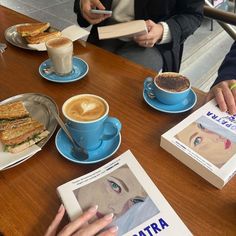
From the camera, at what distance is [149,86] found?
0.75 m

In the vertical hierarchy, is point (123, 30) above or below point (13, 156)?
above

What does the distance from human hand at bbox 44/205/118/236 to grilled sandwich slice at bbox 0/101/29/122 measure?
0.27 metres

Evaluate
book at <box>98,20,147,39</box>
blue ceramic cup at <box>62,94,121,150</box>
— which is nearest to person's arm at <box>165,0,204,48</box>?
book at <box>98,20,147,39</box>

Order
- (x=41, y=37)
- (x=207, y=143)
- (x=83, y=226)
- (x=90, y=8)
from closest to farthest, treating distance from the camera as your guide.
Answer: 1. (x=83, y=226)
2. (x=207, y=143)
3. (x=41, y=37)
4. (x=90, y=8)

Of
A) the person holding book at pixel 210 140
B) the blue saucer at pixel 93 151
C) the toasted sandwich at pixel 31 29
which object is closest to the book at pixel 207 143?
the person holding book at pixel 210 140

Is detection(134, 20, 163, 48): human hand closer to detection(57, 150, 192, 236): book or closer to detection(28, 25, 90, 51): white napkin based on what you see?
detection(28, 25, 90, 51): white napkin

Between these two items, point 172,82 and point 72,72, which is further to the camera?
point 72,72

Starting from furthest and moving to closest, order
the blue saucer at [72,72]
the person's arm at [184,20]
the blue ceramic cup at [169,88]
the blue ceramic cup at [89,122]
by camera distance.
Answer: the person's arm at [184,20]
the blue saucer at [72,72]
the blue ceramic cup at [169,88]
the blue ceramic cup at [89,122]

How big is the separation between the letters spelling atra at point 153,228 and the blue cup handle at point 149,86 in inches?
13.6

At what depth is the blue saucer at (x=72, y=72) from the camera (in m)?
0.81

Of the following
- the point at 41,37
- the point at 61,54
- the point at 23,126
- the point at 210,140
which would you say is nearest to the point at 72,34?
the point at 41,37

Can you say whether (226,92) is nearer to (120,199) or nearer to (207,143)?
(207,143)

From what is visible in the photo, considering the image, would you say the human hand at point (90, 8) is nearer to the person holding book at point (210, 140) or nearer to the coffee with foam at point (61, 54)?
the coffee with foam at point (61, 54)

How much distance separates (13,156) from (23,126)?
0.24 ft
